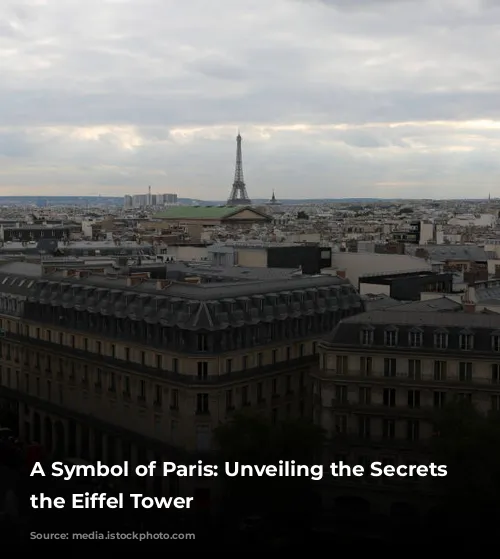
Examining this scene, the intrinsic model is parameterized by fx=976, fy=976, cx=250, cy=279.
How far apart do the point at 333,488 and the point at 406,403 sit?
5453 mm

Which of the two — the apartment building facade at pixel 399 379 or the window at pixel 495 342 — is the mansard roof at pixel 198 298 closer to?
the apartment building facade at pixel 399 379

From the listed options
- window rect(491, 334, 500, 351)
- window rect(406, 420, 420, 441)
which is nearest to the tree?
window rect(406, 420, 420, 441)

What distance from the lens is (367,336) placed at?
48.6m

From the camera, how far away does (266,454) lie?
43031 millimetres

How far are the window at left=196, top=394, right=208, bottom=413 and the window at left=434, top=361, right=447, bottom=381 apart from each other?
11.7 metres

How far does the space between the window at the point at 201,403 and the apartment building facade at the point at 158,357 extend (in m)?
0.05

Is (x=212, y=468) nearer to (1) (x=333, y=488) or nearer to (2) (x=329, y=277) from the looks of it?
(1) (x=333, y=488)

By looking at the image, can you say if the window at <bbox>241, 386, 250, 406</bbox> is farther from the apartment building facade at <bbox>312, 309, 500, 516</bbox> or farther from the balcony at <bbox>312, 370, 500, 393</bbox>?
the balcony at <bbox>312, 370, 500, 393</bbox>

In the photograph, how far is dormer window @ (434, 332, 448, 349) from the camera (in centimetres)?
4762

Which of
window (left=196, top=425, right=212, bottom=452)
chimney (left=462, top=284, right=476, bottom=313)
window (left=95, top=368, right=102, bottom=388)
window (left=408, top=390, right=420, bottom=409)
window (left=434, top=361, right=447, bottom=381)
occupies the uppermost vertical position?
chimney (left=462, top=284, right=476, bottom=313)

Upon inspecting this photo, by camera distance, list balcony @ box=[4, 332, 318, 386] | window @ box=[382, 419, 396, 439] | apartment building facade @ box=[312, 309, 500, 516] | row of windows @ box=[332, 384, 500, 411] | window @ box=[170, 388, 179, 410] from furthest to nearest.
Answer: window @ box=[170, 388, 179, 410] → balcony @ box=[4, 332, 318, 386] → window @ box=[382, 419, 396, 439] → apartment building facade @ box=[312, 309, 500, 516] → row of windows @ box=[332, 384, 500, 411]

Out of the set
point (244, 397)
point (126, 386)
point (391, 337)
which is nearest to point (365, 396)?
point (391, 337)

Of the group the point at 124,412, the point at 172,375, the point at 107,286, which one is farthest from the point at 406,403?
the point at 107,286

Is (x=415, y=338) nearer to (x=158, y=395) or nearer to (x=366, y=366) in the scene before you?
(x=366, y=366)
